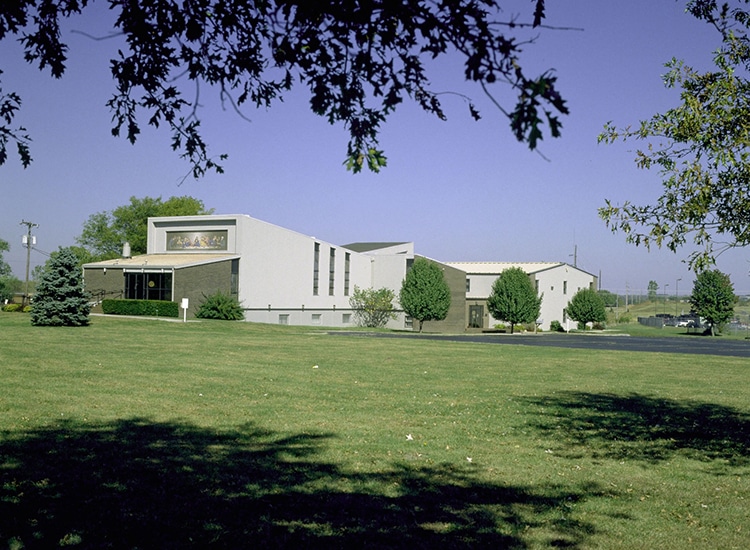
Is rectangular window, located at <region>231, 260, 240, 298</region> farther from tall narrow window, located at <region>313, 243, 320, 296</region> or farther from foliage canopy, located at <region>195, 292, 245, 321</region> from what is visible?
tall narrow window, located at <region>313, 243, 320, 296</region>

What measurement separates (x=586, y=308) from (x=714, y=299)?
13.1 metres

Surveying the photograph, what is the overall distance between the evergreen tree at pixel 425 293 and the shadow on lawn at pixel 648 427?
44291 millimetres

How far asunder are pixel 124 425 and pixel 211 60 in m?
5.82

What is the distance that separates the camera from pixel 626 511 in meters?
6.67

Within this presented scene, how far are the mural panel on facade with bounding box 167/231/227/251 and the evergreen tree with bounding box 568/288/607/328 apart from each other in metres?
40.8

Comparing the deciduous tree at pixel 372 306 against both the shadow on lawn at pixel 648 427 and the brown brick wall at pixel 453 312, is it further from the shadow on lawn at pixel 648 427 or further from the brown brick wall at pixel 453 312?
the shadow on lawn at pixel 648 427

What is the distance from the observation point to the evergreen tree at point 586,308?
2960 inches

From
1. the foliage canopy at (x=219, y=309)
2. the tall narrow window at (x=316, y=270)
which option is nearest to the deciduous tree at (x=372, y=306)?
the tall narrow window at (x=316, y=270)

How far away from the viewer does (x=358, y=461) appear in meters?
8.15

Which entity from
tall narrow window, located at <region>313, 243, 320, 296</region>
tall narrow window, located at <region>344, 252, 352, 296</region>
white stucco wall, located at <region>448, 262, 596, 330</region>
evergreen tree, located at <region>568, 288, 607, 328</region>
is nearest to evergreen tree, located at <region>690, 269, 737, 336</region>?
evergreen tree, located at <region>568, 288, 607, 328</region>

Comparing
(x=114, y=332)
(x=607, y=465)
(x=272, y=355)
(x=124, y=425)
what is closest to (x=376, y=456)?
(x=607, y=465)

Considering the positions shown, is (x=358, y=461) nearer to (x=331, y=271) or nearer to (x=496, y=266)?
(x=331, y=271)

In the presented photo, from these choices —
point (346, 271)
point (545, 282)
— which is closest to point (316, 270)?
point (346, 271)

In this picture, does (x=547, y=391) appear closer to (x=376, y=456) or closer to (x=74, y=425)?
(x=376, y=456)
